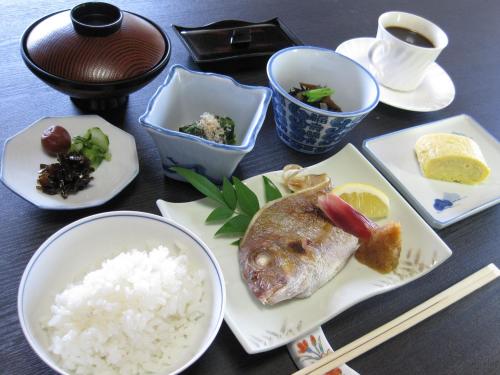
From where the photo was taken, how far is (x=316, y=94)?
1.49 meters

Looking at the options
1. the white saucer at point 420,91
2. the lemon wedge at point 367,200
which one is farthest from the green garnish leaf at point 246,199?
the white saucer at point 420,91

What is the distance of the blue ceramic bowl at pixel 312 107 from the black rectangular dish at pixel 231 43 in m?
0.23

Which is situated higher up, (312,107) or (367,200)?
(312,107)

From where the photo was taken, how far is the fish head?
38.9 inches

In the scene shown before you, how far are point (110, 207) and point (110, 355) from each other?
0.50 m

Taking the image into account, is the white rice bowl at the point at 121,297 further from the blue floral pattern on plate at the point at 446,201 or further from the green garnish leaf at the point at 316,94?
the blue floral pattern on plate at the point at 446,201

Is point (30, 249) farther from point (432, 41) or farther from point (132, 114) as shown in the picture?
point (432, 41)

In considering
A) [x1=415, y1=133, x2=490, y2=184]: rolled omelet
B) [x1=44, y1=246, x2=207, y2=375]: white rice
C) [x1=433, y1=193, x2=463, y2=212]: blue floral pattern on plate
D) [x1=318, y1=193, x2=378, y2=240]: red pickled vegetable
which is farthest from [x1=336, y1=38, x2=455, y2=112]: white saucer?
[x1=44, y1=246, x2=207, y2=375]: white rice

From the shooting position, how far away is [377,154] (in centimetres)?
151

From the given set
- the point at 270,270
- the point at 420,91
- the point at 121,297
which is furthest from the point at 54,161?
the point at 420,91

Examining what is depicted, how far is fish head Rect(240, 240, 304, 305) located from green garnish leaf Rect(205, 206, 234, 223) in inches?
4.9

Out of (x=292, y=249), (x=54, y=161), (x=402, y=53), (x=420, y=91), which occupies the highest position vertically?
(x=402, y=53)

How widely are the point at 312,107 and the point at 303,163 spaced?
228 mm

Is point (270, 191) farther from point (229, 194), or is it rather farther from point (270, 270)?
point (270, 270)
